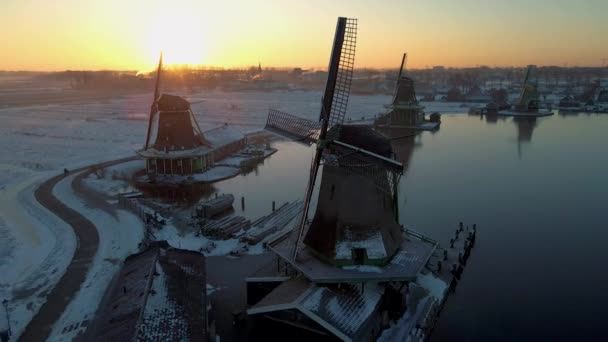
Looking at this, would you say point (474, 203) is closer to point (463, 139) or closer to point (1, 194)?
point (463, 139)

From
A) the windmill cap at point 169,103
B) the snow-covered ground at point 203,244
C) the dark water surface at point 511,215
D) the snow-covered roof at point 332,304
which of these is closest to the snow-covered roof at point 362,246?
the snow-covered roof at point 332,304

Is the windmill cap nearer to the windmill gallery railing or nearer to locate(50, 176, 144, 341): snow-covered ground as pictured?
locate(50, 176, 144, 341): snow-covered ground

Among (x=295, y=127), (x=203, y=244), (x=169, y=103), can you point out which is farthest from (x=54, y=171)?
(x=295, y=127)

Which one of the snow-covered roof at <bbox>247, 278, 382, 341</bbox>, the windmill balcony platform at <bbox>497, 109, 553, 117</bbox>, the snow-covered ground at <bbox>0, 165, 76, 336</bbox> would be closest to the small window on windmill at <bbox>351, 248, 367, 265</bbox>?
the snow-covered roof at <bbox>247, 278, 382, 341</bbox>

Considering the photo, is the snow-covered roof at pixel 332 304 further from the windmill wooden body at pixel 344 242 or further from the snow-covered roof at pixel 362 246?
the snow-covered roof at pixel 362 246

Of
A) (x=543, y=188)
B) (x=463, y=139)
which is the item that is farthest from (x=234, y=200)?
(x=463, y=139)
